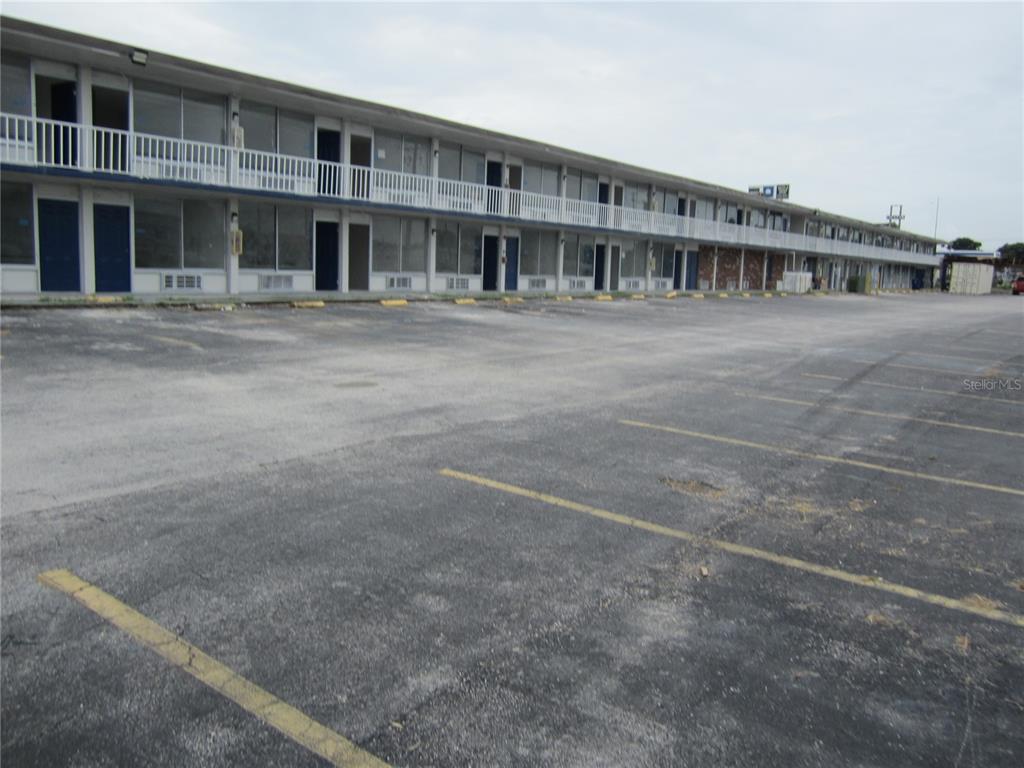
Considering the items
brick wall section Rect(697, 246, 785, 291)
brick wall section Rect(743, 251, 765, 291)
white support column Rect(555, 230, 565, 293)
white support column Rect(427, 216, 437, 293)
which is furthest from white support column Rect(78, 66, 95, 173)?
brick wall section Rect(743, 251, 765, 291)

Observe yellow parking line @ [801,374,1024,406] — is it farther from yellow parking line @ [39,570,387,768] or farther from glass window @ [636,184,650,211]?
glass window @ [636,184,650,211]

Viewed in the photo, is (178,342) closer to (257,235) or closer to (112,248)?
(112,248)

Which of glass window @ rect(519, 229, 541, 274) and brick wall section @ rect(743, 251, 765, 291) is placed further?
brick wall section @ rect(743, 251, 765, 291)

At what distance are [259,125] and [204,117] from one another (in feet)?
5.99

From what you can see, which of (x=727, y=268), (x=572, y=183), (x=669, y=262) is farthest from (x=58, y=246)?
(x=727, y=268)

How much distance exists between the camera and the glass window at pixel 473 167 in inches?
Result: 1266

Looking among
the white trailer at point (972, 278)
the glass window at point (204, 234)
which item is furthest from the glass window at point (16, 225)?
the white trailer at point (972, 278)

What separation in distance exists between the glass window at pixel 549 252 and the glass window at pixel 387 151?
9366 mm

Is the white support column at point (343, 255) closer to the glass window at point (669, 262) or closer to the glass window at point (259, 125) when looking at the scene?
the glass window at point (259, 125)

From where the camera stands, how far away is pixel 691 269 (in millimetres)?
47906

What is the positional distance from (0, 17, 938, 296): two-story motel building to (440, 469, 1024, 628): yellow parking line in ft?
57.4

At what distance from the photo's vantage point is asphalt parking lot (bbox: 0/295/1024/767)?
3.21 meters

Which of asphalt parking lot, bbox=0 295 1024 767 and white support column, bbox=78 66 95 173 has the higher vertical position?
white support column, bbox=78 66 95 173

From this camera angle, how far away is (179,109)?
74.9 feet
